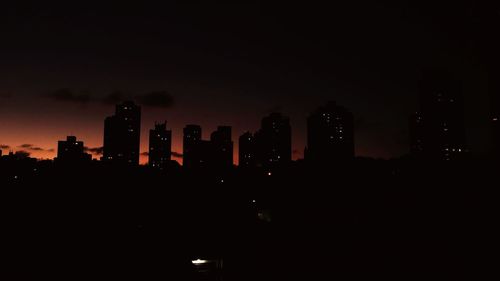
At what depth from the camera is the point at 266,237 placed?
13.7 m

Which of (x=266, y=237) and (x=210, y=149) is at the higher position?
(x=210, y=149)

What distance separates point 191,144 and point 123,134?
22.7 meters

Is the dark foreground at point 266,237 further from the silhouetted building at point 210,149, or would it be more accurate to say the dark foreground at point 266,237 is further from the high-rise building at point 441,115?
the high-rise building at point 441,115

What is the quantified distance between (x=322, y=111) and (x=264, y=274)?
104799 millimetres

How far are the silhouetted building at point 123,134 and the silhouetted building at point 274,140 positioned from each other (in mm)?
33765

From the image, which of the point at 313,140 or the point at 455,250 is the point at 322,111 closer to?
the point at 313,140

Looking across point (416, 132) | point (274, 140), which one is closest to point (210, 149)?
point (274, 140)

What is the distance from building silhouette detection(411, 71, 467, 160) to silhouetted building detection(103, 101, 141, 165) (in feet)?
260

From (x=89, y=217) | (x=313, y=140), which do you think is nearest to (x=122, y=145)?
(x=313, y=140)

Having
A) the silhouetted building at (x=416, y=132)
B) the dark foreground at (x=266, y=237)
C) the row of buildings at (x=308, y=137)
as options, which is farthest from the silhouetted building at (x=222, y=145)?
the dark foreground at (x=266, y=237)

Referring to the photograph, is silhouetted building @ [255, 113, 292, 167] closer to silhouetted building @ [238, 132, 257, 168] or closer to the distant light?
silhouetted building @ [238, 132, 257, 168]

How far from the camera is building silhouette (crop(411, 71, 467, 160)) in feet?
358

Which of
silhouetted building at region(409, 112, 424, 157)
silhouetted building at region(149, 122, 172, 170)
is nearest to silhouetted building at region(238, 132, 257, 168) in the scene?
silhouetted building at region(149, 122, 172, 170)

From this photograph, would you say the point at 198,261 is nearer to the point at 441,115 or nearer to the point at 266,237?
the point at 266,237
